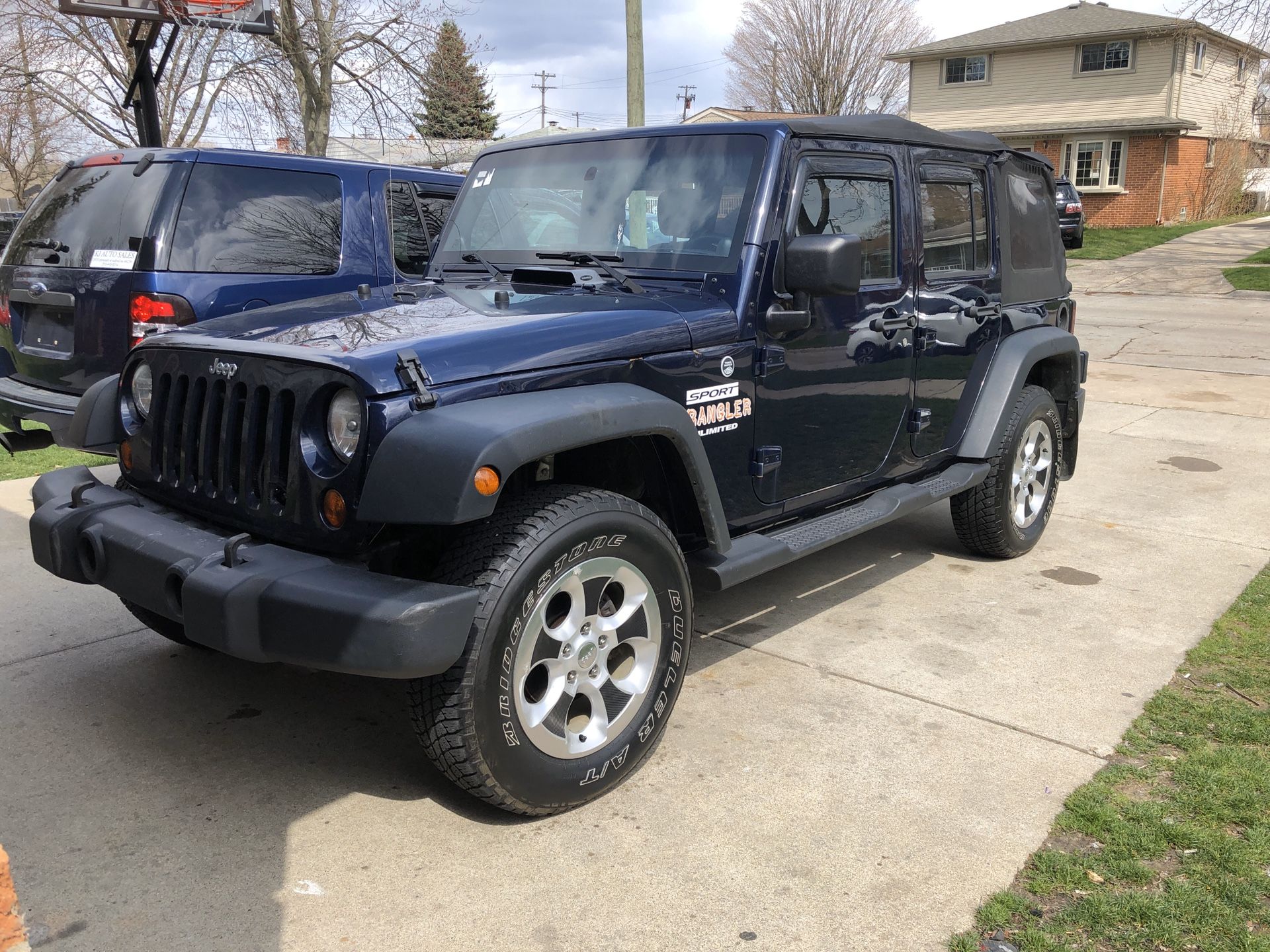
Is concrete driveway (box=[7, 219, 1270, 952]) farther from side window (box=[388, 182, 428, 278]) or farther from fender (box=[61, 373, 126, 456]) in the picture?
side window (box=[388, 182, 428, 278])

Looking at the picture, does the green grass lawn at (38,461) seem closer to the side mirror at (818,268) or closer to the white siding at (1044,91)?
the side mirror at (818,268)

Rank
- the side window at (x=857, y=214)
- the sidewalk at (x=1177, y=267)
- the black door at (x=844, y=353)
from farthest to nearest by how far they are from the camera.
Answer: the sidewalk at (x=1177, y=267), the side window at (x=857, y=214), the black door at (x=844, y=353)

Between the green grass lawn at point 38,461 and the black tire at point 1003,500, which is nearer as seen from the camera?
the black tire at point 1003,500

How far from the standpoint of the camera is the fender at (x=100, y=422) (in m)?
3.59

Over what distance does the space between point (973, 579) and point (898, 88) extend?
43643 mm

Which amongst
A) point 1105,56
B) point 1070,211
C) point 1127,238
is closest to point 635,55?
point 1070,211

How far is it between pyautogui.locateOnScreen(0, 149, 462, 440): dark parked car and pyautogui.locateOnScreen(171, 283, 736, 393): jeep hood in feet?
6.42

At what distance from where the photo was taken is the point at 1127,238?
99.5 ft

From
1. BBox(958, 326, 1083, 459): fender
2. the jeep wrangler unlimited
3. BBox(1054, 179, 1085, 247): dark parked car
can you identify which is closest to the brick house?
BBox(1054, 179, 1085, 247): dark parked car

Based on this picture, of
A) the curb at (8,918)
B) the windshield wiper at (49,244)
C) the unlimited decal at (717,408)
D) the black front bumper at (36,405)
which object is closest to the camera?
the curb at (8,918)

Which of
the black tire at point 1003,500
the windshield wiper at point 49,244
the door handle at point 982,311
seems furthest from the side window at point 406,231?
the black tire at point 1003,500

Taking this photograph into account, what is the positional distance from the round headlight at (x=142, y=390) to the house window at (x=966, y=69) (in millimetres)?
37381

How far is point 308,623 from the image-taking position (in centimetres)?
264

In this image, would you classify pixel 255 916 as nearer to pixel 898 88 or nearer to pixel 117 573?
pixel 117 573
